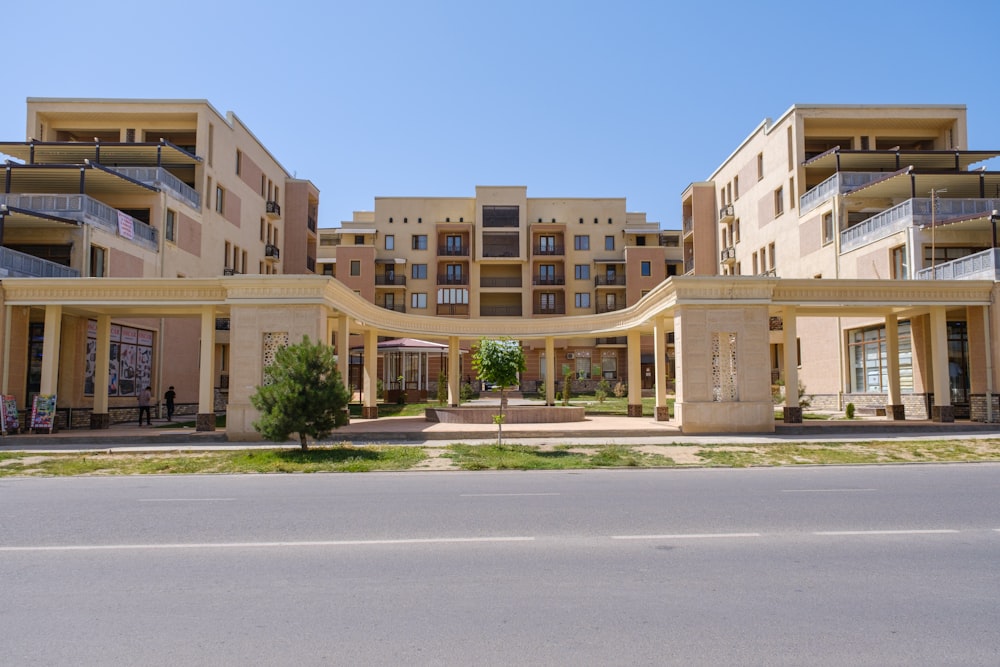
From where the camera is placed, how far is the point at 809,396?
35.2 metres

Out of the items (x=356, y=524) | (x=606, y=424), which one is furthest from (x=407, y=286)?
(x=356, y=524)

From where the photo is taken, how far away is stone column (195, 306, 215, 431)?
22359mm

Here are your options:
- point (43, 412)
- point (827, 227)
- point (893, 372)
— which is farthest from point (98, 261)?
point (827, 227)

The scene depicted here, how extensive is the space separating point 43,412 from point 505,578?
72.9 feet

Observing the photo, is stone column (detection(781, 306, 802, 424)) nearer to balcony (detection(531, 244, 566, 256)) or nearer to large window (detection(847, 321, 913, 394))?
large window (detection(847, 321, 913, 394))

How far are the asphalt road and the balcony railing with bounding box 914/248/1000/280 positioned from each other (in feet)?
57.2

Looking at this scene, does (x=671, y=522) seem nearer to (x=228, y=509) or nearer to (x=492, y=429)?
(x=228, y=509)

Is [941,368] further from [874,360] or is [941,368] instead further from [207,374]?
[207,374]

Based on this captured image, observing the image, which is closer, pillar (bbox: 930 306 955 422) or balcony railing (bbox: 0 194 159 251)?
pillar (bbox: 930 306 955 422)

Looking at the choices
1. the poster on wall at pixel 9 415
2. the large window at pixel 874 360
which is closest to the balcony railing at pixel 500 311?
the large window at pixel 874 360

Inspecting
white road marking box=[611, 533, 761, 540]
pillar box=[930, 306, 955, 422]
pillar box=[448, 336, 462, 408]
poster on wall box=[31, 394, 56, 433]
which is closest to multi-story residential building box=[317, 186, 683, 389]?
pillar box=[448, 336, 462, 408]

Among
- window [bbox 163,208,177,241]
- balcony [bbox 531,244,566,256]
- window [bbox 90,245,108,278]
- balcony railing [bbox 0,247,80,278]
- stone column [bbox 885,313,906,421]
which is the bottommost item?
stone column [bbox 885,313,906,421]

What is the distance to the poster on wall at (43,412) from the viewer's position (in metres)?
22.3

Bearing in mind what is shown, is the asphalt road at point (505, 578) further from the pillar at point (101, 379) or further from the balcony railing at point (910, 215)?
the balcony railing at point (910, 215)
